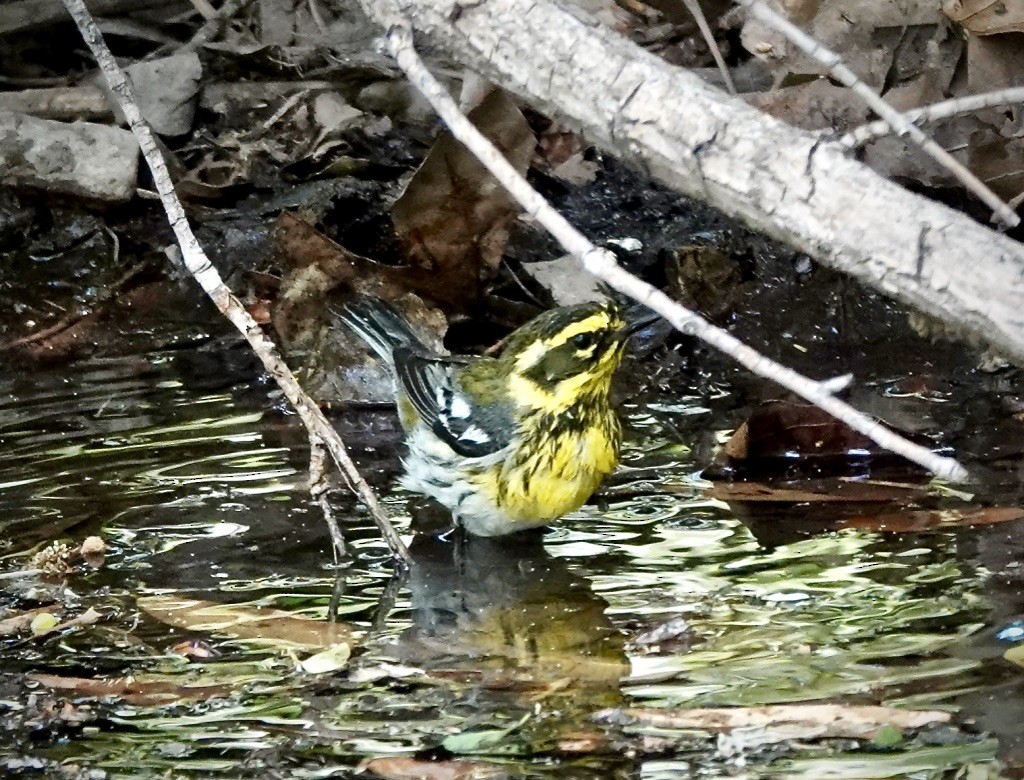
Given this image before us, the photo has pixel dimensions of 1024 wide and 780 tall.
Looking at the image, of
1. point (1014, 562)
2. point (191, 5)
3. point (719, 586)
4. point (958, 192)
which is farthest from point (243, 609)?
point (191, 5)

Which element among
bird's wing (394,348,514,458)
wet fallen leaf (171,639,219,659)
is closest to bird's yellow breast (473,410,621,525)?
bird's wing (394,348,514,458)

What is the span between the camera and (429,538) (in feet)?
16.7

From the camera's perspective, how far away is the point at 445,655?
4.08 m

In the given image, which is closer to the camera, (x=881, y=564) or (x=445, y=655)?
(x=445, y=655)

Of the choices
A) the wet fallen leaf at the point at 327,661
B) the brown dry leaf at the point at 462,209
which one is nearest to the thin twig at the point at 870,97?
the wet fallen leaf at the point at 327,661

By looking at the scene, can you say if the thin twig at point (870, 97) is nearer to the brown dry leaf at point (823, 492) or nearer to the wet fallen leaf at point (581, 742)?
the brown dry leaf at point (823, 492)

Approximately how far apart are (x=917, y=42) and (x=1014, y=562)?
3258 millimetres

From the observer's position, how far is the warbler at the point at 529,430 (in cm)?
497

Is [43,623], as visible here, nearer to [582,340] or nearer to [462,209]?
[582,340]

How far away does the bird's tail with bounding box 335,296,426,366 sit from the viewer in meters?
5.84

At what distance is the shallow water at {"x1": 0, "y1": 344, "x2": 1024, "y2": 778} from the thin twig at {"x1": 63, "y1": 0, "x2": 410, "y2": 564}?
1.36 feet

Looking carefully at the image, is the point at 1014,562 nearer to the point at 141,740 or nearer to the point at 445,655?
the point at 445,655

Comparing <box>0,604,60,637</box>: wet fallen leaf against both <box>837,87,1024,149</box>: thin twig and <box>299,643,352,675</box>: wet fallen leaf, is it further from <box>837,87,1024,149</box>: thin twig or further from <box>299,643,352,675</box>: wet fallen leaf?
<box>837,87,1024,149</box>: thin twig

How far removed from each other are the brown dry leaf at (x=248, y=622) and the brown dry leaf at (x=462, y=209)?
260 cm
